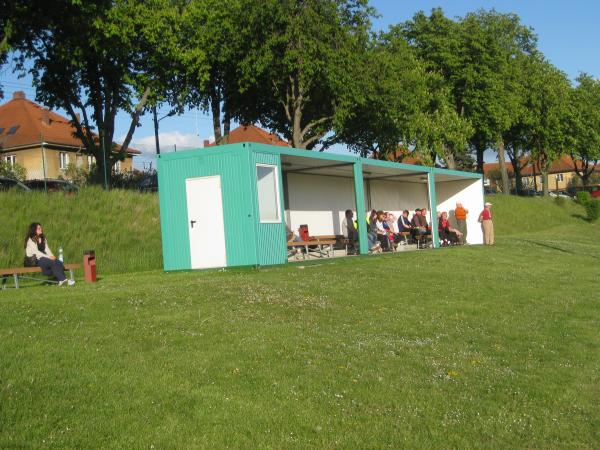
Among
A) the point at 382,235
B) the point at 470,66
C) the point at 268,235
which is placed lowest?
the point at 382,235

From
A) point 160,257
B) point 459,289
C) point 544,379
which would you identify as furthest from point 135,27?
point 544,379

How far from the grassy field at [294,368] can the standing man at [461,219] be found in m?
19.1

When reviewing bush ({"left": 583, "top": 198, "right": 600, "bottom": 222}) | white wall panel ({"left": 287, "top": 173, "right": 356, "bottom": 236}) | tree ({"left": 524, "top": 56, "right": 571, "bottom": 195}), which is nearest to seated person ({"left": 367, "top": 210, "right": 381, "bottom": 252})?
white wall panel ({"left": 287, "top": 173, "right": 356, "bottom": 236})

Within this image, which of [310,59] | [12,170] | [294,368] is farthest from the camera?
[12,170]

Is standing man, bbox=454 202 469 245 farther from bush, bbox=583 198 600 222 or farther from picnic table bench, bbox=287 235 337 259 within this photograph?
bush, bbox=583 198 600 222

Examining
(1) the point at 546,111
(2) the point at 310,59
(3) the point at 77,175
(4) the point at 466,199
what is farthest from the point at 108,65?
(1) the point at 546,111

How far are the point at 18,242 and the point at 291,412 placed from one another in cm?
1535

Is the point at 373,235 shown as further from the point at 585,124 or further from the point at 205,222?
the point at 585,124

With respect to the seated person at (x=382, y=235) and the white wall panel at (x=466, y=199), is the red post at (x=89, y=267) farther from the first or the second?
the white wall panel at (x=466, y=199)

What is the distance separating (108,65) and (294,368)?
25.7 metres

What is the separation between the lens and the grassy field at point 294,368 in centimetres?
545

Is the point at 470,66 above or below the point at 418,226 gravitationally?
above

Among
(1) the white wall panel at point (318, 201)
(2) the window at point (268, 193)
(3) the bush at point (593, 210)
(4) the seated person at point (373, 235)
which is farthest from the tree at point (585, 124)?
(2) the window at point (268, 193)

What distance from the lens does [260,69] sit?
3141 centimetres
